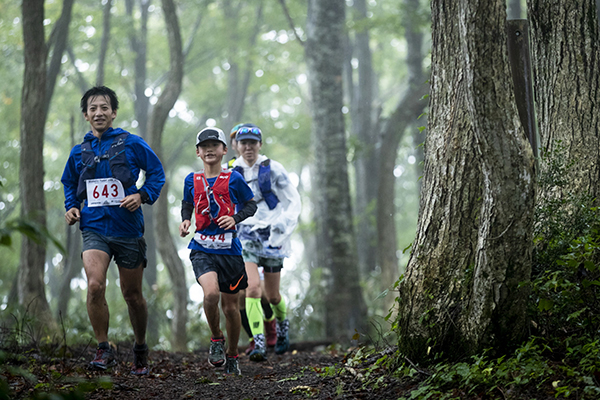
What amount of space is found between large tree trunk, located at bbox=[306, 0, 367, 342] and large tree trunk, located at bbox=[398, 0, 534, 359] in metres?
6.61

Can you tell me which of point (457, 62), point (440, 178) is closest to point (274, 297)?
point (440, 178)

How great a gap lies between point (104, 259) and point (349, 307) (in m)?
6.96

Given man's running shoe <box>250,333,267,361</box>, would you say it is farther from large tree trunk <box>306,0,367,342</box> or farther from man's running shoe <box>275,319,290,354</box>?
large tree trunk <box>306,0,367,342</box>

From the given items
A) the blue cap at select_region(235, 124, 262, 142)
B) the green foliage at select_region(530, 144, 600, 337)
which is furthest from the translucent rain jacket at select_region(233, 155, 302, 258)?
the green foliage at select_region(530, 144, 600, 337)

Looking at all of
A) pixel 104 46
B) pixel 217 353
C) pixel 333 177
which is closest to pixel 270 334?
pixel 217 353

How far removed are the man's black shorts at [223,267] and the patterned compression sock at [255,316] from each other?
121 centimetres

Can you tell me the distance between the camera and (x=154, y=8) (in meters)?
28.4

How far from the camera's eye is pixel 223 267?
5.41 metres

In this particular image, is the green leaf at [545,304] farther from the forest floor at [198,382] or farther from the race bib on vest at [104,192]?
the race bib on vest at [104,192]

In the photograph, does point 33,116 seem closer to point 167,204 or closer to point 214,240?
point 167,204

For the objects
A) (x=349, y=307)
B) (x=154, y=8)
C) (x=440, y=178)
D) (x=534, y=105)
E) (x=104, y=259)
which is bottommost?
(x=349, y=307)

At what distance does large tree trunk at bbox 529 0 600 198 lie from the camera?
4875 mm

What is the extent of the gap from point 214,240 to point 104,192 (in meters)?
1.07

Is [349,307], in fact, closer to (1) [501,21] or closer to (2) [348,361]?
(2) [348,361]
